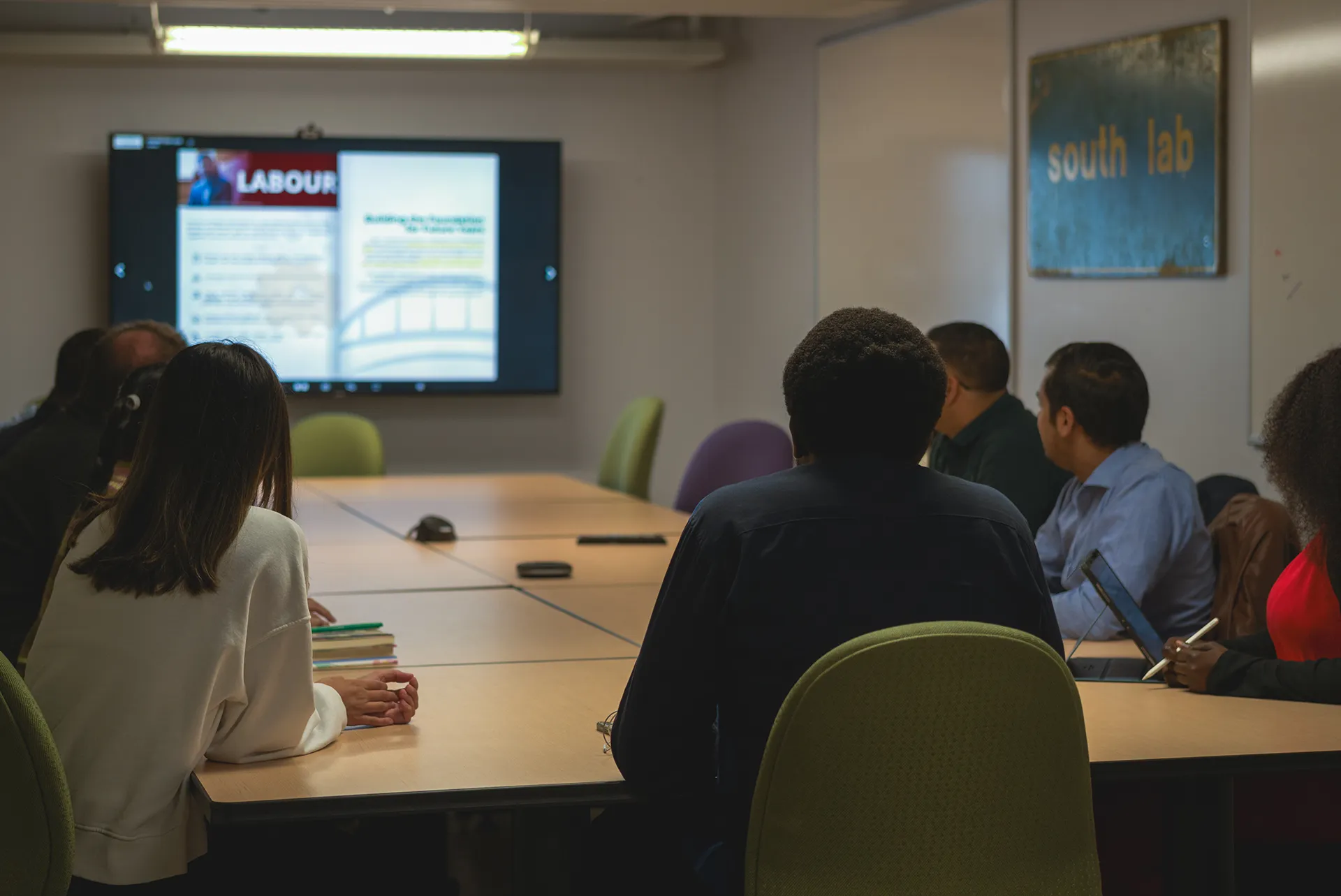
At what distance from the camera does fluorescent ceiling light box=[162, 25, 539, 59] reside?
595 centimetres

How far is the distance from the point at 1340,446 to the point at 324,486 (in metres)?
4.00

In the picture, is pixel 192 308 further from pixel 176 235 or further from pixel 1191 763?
pixel 1191 763

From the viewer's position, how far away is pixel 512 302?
276 inches

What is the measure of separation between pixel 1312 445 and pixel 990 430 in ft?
5.10

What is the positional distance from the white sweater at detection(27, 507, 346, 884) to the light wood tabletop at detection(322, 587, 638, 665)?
21.9 inches

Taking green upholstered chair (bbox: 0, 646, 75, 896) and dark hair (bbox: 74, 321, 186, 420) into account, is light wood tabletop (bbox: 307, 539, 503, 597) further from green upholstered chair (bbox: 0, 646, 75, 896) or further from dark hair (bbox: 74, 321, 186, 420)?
green upholstered chair (bbox: 0, 646, 75, 896)

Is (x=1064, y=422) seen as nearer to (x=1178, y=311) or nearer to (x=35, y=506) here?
(x=1178, y=311)

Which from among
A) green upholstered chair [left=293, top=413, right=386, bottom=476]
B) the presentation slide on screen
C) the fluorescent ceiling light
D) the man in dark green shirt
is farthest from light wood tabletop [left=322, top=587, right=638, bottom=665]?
the presentation slide on screen

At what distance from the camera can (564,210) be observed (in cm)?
733

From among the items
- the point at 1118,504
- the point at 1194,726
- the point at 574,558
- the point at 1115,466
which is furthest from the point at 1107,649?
the point at 574,558

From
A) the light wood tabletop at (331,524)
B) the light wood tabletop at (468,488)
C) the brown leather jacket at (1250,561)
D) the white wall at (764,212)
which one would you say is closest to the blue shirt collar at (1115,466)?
the brown leather jacket at (1250,561)

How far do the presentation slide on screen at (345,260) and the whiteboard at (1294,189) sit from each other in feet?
12.8

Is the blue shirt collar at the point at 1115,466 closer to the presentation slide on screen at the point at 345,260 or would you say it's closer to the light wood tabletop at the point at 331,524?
the light wood tabletop at the point at 331,524

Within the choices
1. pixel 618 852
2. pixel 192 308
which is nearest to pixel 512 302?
pixel 192 308
